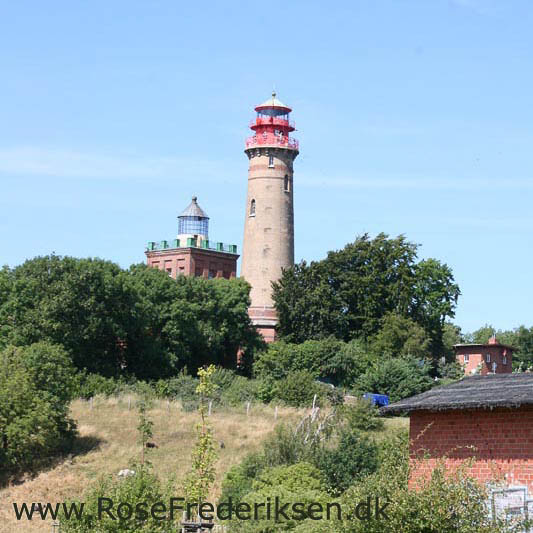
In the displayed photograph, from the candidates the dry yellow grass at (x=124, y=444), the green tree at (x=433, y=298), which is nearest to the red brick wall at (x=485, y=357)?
the green tree at (x=433, y=298)

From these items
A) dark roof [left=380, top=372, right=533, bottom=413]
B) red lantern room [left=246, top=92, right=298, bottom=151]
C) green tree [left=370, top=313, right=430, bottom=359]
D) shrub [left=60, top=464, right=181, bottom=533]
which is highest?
red lantern room [left=246, top=92, right=298, bottom=151]

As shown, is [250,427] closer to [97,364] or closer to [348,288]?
[97,364]

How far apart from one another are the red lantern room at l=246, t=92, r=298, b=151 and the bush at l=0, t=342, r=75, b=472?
2485cm

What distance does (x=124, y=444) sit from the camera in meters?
42.3

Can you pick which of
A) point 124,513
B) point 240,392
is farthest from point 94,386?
point 124,513

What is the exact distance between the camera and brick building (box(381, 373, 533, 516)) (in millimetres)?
17516

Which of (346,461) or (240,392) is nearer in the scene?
(346,461)

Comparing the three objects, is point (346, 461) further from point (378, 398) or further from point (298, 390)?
point (378, 398)

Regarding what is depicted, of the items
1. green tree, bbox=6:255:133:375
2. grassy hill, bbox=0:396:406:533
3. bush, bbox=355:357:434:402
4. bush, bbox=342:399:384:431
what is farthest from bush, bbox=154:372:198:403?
bush, bbox=342:399:384:431

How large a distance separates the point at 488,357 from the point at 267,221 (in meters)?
21.4

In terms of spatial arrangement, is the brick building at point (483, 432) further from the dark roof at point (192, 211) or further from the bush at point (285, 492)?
the dark roof at point (192, 211)

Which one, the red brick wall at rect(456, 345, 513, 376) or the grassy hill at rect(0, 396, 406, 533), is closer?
the grassy hill at rect(0, 396, 406, 533)

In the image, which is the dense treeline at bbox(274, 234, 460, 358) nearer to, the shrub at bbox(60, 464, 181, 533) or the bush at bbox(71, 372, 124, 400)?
the bush at bbox(71, 372, 124, 400)

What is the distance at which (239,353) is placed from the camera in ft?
211
